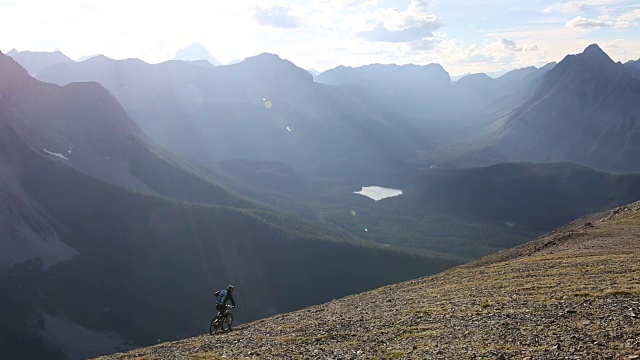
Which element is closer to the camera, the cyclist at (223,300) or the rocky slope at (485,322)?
the rocky slope at (485,322)

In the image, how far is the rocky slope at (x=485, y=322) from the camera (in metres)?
22.4

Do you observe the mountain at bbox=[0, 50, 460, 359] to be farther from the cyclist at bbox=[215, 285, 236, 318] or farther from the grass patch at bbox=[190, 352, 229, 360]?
the grass patch at bbox=[190, 352, 229, 360]

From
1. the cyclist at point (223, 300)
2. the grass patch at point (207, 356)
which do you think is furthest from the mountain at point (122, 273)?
the grass patch at point (207, 356)

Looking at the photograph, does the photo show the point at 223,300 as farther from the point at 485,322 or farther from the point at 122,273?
the point at 122,273

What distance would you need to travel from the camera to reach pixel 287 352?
27.6 m

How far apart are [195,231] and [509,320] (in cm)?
18032

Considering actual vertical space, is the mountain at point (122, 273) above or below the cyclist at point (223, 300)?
above

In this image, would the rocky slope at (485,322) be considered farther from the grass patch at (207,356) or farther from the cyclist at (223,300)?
the cyclist at (223,300)

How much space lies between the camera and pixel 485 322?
91.6ft

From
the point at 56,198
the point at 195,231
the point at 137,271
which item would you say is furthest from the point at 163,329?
the point at 56,198

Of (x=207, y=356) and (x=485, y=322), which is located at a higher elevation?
(x=207, y=356)

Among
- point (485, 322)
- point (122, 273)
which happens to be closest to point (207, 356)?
point (485, 322)

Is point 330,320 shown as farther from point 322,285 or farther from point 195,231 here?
point 195,231

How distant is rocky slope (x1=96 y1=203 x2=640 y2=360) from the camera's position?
2238 cm
